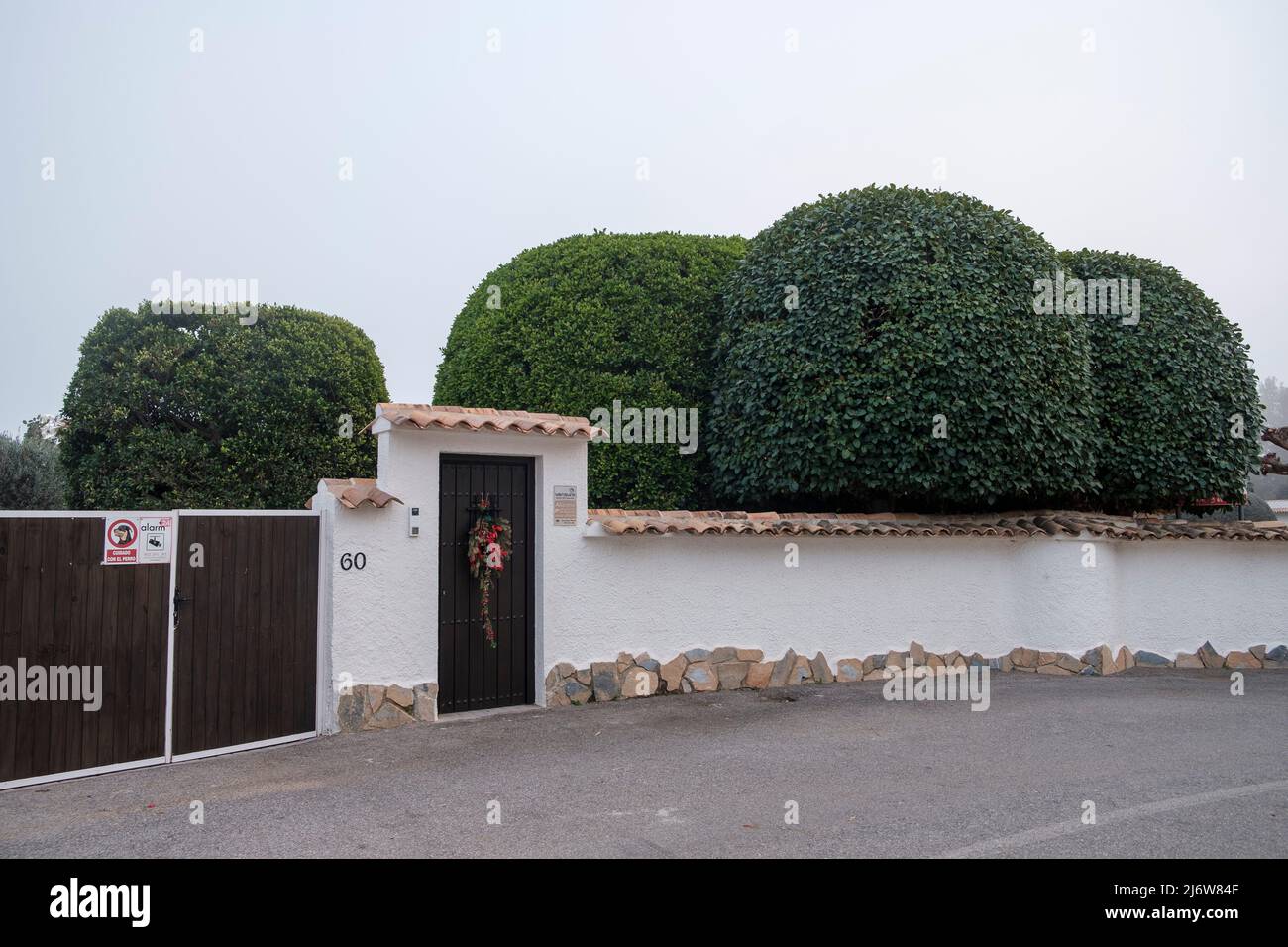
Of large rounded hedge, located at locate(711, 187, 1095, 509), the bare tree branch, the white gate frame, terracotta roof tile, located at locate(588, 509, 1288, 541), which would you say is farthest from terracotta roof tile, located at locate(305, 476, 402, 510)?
the bare tree branch

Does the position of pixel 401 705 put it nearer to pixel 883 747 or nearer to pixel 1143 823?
pixel 883 747

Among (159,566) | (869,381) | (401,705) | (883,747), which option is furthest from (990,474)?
(159,566)

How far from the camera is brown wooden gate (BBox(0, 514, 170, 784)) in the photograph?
600 cm

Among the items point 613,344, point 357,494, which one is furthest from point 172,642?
point 613,344

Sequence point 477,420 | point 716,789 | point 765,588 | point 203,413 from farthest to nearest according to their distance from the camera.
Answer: point 203,413 → point 765,588 → point 477,420 → point 716,789

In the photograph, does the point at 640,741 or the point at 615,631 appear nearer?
the point at 640,741

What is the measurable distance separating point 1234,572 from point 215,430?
13569mm

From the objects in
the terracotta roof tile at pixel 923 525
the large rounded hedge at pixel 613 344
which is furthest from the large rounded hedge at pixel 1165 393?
the large rounded hedge at pixel 613 344

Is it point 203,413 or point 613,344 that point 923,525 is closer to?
point 613,344

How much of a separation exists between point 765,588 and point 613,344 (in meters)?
3.97

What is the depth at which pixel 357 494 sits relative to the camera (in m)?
7.45

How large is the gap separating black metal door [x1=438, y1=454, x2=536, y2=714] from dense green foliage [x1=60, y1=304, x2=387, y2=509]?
4139 millimetres

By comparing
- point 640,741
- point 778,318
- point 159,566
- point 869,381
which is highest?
point 778,318

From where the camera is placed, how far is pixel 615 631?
29.0 feet
